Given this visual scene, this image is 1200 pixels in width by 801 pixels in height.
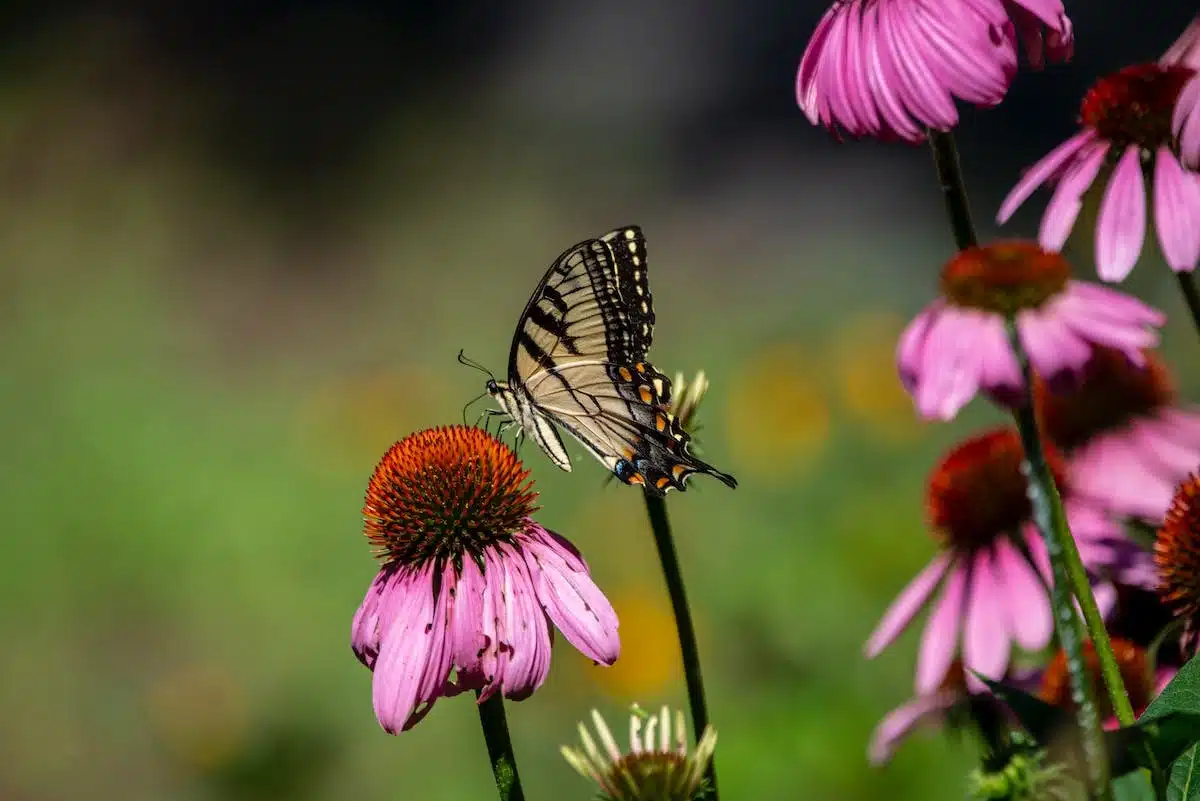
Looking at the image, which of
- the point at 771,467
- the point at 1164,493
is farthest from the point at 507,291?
the point at 1164,493

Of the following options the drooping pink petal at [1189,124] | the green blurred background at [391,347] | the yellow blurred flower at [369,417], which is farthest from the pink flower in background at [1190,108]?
the yellow blurred flower at [369,417]

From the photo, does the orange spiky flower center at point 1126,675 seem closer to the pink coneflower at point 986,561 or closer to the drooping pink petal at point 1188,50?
the pink coneflower at point 986,561

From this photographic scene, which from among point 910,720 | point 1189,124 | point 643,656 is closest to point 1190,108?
point 1189,124

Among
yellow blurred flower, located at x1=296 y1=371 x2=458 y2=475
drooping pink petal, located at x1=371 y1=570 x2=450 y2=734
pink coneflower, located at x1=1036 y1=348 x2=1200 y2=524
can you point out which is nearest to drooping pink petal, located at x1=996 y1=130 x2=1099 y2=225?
pink coneflower, located at x1=1036 y1=348 x2=1200 y2=524

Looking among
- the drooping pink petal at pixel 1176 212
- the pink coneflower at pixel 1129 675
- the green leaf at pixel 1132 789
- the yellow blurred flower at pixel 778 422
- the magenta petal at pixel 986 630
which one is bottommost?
the green leaf at pixel 1132 789

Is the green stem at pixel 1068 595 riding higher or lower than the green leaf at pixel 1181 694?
higher

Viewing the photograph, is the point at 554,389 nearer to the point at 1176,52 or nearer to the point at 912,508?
the point at 1176,52

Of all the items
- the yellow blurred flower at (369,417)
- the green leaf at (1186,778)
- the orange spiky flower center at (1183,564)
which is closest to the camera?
the green leaf at (1186,778)
